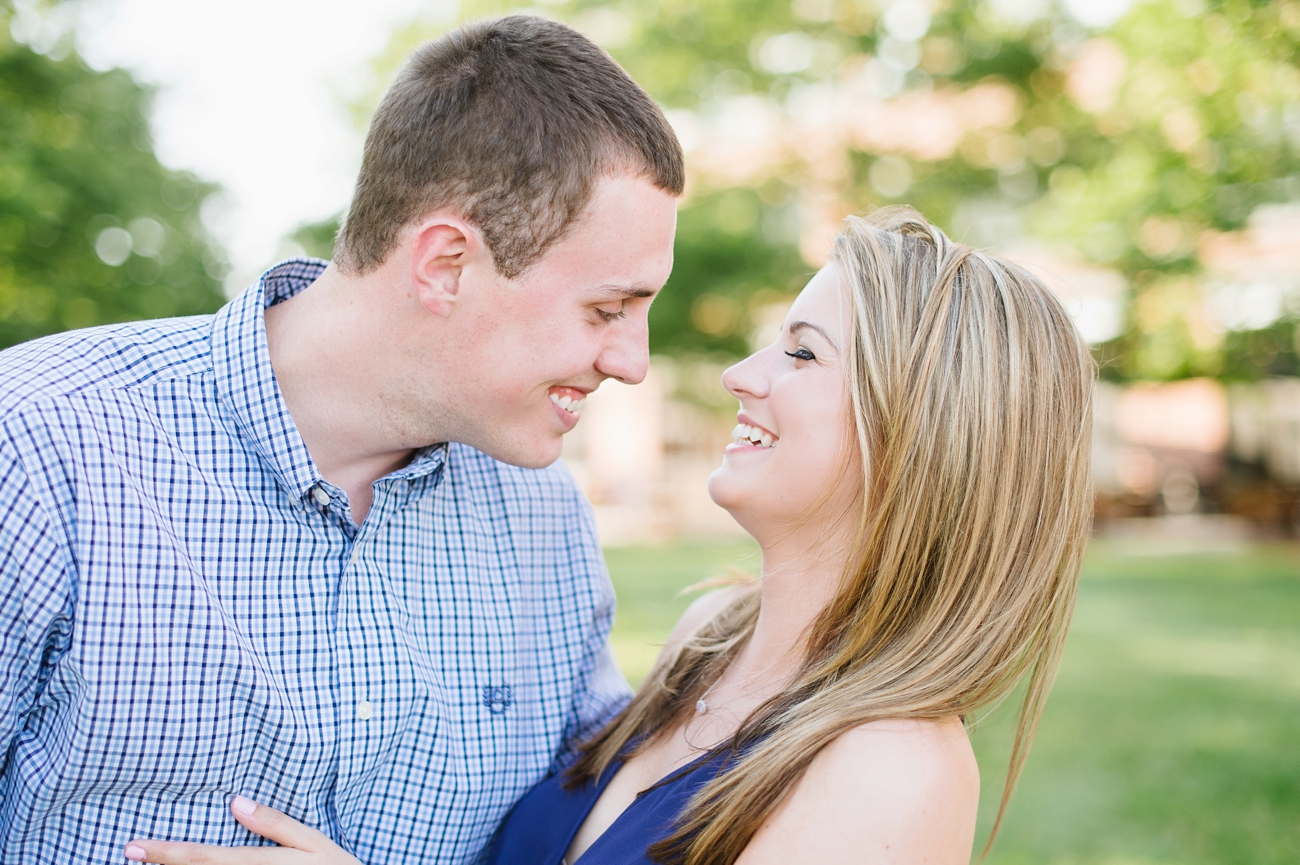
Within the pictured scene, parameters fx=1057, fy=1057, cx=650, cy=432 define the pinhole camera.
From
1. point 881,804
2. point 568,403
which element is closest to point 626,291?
point 568,403

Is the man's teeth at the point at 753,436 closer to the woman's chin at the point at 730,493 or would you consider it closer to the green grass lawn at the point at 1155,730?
the woman's chin at the point at 730,493

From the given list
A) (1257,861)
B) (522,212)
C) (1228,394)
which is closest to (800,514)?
(522,212)

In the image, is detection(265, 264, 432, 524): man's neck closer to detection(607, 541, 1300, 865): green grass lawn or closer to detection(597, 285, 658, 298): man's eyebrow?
detection(597, 285, 658, 298): man's eyebrow

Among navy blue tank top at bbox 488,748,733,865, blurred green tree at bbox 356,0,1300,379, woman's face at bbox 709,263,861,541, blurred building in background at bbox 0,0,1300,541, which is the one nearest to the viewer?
navy blue tank top at bbox 488,748,733,865

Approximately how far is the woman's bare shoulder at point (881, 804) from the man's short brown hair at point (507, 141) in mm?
1187

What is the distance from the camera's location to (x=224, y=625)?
1950 mm

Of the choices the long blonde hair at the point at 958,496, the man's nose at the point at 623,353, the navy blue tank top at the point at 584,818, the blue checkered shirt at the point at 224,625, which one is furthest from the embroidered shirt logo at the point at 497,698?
the man's nose at the point at 623,353

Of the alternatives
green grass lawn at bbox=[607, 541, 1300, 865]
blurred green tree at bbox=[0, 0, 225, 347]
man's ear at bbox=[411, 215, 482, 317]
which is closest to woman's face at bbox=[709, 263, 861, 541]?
green grass lawn at bbox=[607, 541, 1300, 865]

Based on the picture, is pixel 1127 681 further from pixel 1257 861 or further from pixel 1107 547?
pixel 1107 547

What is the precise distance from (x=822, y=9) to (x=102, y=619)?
18.3 metres

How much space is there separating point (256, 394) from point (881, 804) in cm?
141

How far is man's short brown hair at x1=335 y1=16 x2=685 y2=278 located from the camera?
222cm

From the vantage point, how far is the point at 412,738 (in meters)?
2.17

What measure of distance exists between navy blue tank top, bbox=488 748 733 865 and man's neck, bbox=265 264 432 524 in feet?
2.47
